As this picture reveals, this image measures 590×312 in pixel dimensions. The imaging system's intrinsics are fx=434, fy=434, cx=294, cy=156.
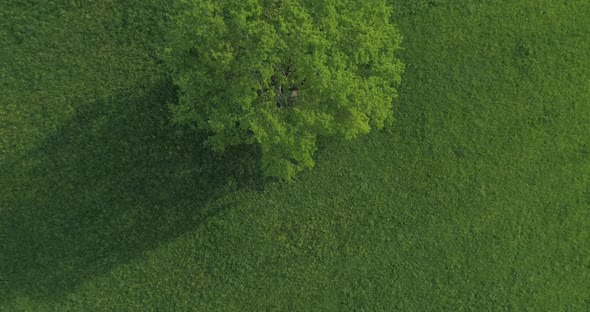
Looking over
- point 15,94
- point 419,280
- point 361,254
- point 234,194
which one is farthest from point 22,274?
point 419,280

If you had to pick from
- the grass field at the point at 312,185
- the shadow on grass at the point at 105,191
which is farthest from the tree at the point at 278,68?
the grass field at the point at 312,185

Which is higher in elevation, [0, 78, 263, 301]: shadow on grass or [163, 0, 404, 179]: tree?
[163, 0, 404, 179]: tree

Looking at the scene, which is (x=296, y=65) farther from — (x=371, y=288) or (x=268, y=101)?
(x=371, y=288)

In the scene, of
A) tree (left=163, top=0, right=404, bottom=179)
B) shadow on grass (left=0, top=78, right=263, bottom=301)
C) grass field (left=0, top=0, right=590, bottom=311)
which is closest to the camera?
tree (left=163, top=0, right=404, bottom=179)

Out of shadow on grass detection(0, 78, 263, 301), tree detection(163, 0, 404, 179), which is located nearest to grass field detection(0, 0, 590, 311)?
shadow on grass detection(0, 78, 263, 301)

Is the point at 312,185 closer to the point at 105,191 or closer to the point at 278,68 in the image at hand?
the point at 278,68

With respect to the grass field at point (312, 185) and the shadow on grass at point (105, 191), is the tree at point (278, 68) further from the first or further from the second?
the grass field at point (312, 185)

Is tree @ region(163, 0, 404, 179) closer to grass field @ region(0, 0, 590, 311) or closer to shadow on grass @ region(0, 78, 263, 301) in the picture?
shadow on grass @ region(0, 78, 263, 301)
